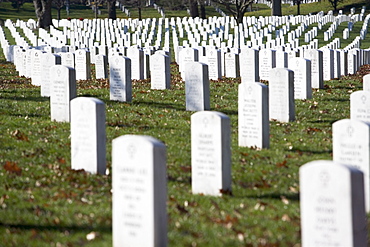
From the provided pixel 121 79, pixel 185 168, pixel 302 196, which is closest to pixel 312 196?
pixel 302 196

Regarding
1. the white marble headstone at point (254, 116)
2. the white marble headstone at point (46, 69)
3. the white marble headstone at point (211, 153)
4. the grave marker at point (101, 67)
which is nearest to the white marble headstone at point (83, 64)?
the grave marker at point (101, 67)

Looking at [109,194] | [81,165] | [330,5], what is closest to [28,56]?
[81,165]

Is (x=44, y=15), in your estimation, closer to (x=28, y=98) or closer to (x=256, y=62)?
(x=256, y=62)

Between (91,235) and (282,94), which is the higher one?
(282,94)

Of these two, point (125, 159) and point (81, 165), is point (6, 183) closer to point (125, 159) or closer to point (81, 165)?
point (81, 165)

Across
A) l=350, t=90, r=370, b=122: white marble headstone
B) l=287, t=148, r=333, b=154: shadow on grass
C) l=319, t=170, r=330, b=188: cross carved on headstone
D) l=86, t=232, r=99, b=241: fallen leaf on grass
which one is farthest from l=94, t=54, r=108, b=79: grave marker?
l=319, t=170, r=330, b=188: cross carved on headstone

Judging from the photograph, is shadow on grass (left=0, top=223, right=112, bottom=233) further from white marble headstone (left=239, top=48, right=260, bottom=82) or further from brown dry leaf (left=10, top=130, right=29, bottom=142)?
white marble headstone (left=239, top=48, right=260, bottom=82)

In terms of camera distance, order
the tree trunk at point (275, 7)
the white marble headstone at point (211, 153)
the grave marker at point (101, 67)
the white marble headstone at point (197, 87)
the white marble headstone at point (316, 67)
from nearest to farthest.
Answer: the white marble headstone at point (211, 153) → the white marble headstone at point (197, 87) → the white marble headstone at point (316, 67) → the grave marker at point (101, 67) → the tree trunk at point (275, 7)

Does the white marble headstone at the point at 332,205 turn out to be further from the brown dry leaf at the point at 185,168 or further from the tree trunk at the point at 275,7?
the tree trunk at the point at 275,7

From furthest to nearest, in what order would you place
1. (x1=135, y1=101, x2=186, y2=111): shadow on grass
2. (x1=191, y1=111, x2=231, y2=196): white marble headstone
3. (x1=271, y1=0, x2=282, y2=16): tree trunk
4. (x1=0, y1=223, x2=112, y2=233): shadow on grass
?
(x1=271, y1=0, x2=282, y2=16): tree trunk, (x1=135, y1=101, x2=186, y2=111): shadow on grass, (x1=191, y1=111, x2=231, y2=196): white marble headstone, (x1=0, y1=223, x2=112, y2=233): shadow on grass

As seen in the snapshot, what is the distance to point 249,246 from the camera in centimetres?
671

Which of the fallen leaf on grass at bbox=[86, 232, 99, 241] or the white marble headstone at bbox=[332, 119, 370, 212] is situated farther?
the white marble headstone at bbox=[332, 119, 370, 212]

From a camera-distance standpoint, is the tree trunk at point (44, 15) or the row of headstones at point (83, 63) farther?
the tree trunk at point (44, 15)

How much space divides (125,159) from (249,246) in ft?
4.68
